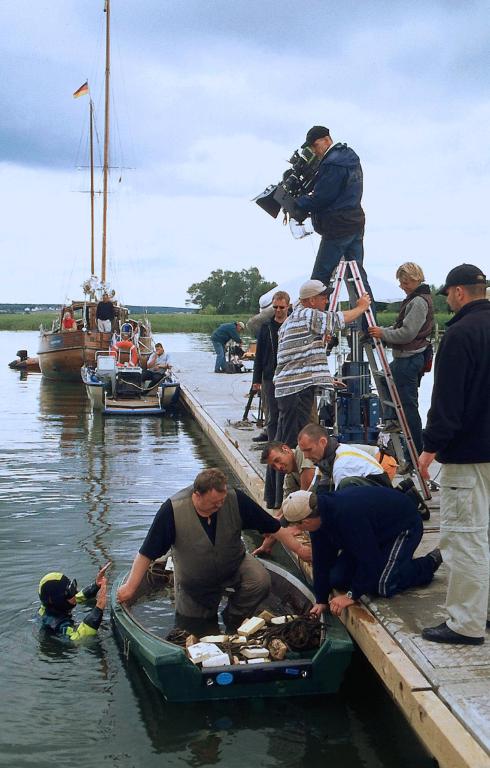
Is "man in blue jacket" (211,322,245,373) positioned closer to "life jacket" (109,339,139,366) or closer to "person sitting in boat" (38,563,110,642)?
"life jacket" (109,339,139,366)

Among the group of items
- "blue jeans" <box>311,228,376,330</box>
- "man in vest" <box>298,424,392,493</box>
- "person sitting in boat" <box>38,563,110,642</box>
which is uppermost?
"blue jeans" <box>311,228,376,330</box>

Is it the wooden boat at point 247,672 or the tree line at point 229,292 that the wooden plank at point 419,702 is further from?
the tree line at point 229,292

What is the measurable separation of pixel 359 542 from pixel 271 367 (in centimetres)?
421

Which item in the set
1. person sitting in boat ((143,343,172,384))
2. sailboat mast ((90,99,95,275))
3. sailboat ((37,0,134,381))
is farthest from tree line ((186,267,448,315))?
person sitting in boat ((143,343,172,384))

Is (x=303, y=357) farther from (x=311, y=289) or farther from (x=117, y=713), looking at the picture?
(x=117, y=713)

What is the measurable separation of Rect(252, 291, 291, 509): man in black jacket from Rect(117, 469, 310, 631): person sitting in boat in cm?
178

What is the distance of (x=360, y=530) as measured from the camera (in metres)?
5.24

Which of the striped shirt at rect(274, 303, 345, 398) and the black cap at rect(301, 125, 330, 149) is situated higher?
the black cap at rect(301, 125, 330, 149)

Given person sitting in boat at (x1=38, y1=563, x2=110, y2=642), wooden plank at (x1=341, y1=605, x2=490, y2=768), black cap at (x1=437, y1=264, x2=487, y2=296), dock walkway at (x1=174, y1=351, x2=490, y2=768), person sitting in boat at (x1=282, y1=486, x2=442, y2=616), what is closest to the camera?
wooden plank at (x1=341, y1=605, x2=490, y2=768)

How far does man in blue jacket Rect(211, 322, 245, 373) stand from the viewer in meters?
25.5

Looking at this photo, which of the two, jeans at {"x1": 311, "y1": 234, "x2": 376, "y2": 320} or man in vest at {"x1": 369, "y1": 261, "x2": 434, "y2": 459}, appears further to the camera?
jeans at {"x1": 311, "y1": 234, "x2": 376, "y2": 320}

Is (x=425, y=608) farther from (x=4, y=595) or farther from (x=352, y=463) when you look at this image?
(x=4, y=595)

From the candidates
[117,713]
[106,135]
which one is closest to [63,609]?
[117,713]

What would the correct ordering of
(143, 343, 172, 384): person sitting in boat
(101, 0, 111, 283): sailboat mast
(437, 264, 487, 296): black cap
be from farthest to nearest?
(101, 0, 111, 283): sailboat mast, (143, 343, 172, 384): person sitting in boat, (437, 264, 487, 296): black cap
